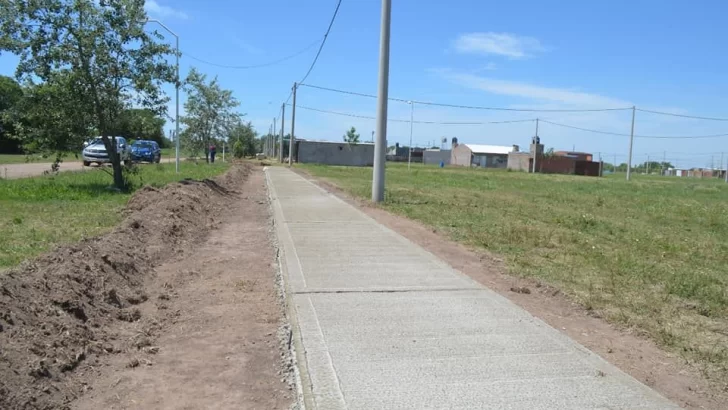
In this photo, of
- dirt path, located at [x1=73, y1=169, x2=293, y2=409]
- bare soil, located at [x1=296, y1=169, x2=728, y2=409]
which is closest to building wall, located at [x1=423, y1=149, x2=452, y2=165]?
bare soil, located at [x1=296, y1=169, x2=728, y2=409]

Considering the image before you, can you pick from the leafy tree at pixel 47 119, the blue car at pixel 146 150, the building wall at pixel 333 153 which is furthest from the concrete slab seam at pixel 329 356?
the building wall at pixel 333 153

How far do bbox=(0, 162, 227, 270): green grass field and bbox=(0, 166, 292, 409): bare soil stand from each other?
1.03 meters

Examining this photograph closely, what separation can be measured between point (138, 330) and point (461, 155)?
109 metres

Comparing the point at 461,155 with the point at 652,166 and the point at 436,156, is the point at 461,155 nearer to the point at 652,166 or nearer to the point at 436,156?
the point at 436,156

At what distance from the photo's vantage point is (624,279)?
805cm

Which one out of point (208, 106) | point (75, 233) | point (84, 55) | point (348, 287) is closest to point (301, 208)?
point (75, 233)

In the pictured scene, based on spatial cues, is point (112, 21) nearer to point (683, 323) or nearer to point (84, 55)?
point (84, 55)

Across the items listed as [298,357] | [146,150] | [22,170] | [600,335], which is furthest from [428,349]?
[146,150]

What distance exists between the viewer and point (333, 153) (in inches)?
3029

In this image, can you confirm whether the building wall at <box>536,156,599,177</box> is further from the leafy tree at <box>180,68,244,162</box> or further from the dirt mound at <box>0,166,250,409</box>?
the dirt mound at <box>0,166,250,409</box>

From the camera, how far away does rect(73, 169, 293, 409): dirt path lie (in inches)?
165

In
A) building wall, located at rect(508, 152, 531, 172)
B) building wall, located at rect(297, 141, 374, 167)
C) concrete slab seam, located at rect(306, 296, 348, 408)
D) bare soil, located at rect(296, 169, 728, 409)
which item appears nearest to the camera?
concrete slab seam, located at rect(306, 296, 348, 408)

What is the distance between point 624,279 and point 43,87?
15838 millimetres

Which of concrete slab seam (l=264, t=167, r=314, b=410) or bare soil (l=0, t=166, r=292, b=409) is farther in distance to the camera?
bare soil (l=0, t=166, r=292, b=409)
